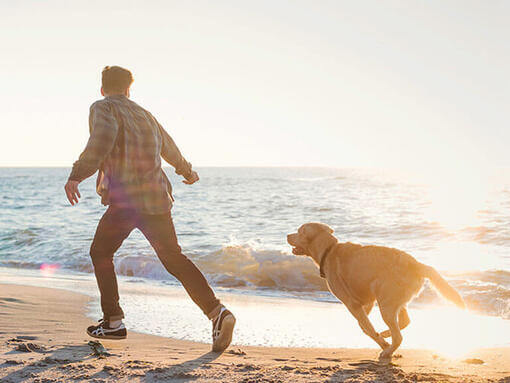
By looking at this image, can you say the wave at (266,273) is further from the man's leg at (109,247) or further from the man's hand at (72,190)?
the man's hand at (72,190)

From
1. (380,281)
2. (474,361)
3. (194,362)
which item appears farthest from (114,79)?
(474,361)

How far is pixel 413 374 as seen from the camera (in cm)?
341

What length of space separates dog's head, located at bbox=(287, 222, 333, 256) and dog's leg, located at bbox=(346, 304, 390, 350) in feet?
1.85

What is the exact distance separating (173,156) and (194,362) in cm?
149

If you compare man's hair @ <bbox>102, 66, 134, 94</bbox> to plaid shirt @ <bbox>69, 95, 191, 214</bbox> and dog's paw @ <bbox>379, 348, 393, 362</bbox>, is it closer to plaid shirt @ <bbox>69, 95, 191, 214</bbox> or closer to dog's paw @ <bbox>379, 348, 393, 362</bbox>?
plaid shirt @ <bbox>69, 95, 191, 214</bbox>

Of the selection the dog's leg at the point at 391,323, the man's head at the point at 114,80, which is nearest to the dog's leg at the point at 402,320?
the dog's leg at the point at 391,323

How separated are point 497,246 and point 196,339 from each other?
990 cm

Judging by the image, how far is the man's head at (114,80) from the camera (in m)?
3.97

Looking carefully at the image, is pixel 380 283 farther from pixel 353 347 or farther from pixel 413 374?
pixel 353 347

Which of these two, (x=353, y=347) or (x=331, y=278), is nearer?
(x=331, y=278)

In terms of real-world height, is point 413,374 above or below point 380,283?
below

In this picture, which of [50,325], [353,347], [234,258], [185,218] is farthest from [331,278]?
[185,218]

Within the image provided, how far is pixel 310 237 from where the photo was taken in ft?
14.7

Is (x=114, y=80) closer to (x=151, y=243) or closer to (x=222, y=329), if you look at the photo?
(x=151, y=243)
